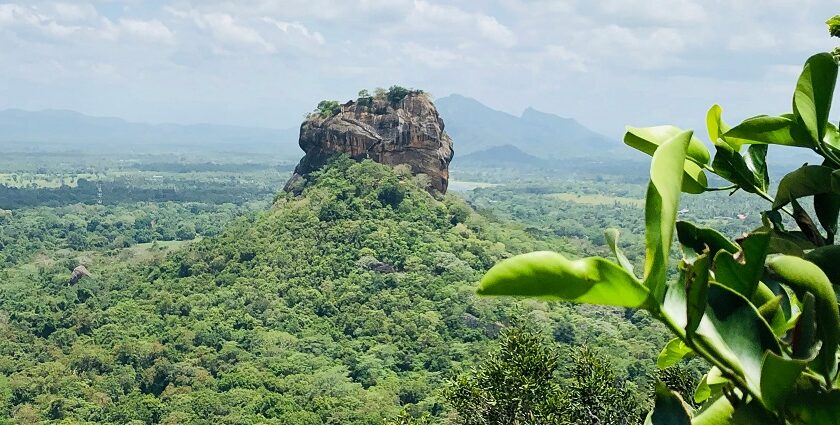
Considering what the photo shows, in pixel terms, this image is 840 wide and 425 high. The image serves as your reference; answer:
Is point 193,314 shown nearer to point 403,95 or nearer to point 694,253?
point 403,95

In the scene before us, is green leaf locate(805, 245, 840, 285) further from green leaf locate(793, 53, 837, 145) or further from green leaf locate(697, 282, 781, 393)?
green leaf locate(697, 282, 781, 393)

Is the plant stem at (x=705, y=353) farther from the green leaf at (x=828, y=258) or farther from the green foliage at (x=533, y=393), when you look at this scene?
the green foliage at (x=533, y=393)

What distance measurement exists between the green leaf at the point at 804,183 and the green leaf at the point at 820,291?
1.20 feet

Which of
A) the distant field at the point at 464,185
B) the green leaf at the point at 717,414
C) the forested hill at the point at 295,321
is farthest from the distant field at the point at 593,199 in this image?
the green leaf at the point at 717,414

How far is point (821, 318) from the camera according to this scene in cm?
81

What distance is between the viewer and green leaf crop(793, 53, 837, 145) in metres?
0.96

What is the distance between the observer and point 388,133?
1495 inches

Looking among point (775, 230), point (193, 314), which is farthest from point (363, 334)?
point (775, 230)

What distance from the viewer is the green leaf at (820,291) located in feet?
2.62

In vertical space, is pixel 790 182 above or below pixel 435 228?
above

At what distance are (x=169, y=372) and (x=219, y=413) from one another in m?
4.26

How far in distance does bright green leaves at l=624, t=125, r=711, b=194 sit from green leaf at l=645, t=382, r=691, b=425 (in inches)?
12.0

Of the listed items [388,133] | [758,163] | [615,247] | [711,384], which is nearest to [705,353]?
[615,247]

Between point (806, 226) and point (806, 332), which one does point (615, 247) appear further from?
point (806, 226)
